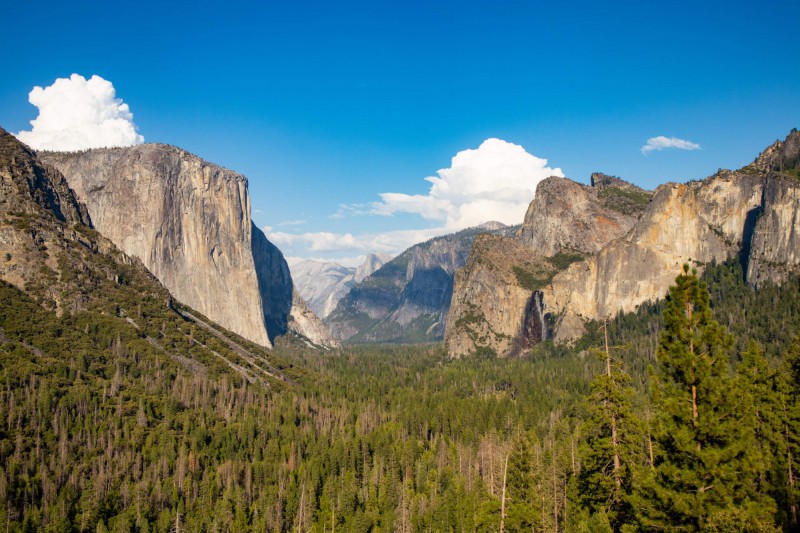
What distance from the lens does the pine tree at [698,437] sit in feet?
83.5

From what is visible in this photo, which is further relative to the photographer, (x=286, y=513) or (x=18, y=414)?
(x=18, y=414)

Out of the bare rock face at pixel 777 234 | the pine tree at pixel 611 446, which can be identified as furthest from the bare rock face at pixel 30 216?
the bare rock face at pixel 777 234

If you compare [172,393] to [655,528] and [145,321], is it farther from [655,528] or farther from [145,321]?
[655,528]

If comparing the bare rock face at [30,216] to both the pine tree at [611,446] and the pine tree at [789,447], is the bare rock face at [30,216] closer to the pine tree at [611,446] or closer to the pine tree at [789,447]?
the pine tree at [611,446]

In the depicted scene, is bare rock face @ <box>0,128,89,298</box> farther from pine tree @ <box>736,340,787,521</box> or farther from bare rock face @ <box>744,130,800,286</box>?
bare rock face @ <box>744,130,800,286</box>

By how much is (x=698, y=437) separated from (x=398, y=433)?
91463 mm

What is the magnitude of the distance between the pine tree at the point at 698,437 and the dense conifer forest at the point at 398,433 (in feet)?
0.31

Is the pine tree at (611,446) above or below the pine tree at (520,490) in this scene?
above

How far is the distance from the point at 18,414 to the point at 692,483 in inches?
3837

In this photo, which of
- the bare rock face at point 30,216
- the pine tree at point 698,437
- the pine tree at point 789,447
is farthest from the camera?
the bare rock face at point 30,216

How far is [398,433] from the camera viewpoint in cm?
11312

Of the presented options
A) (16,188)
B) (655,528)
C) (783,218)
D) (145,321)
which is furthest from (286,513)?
(783,218)

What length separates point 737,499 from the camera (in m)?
26.0

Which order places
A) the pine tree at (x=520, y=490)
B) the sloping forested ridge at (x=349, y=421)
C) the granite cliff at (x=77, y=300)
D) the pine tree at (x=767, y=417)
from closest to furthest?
the sloping forested ridge at (x=349, y=421) → the pine tree at (x=767, y=417) → the pine tree at (x=520, y=490) → the granite cliff at (x=77, y=300)
